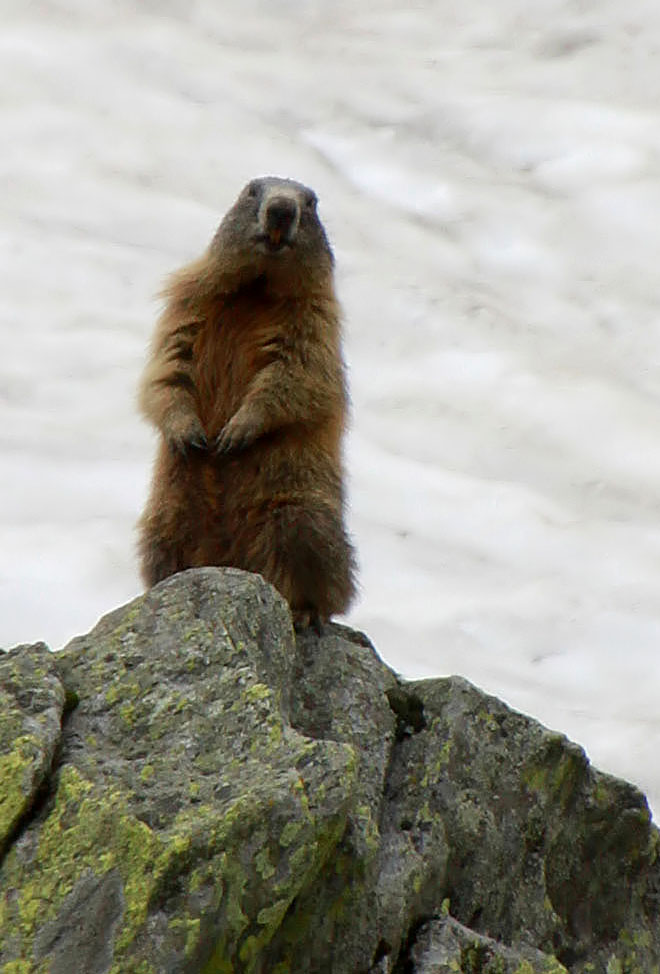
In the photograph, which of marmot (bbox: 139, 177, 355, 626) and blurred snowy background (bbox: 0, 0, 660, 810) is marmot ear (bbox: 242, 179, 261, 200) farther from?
blurred snowy background (bbox: 0, 0, 660, 810)

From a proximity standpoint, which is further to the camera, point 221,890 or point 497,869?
point 497,869

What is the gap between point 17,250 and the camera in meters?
29.8

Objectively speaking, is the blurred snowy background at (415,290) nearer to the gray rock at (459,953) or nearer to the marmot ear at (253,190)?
the marmot ear at (253,190)

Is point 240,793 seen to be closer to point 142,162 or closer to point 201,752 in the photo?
point 201,752

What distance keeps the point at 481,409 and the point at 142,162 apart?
8.75m

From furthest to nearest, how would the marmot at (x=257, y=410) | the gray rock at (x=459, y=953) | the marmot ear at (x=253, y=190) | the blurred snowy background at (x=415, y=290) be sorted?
the blurred snowy background at (x=415, y=290) → the marmot ear at (x=253, y=190) → the marmot at (x=257, y=410) → the gray rock at (x=459, y=953)

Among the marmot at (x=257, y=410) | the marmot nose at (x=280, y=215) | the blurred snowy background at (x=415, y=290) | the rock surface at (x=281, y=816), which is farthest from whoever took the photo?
the blurred snowy background at (x=415, y=290)

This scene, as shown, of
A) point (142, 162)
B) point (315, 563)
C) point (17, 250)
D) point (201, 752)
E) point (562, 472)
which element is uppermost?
point (142, 162)

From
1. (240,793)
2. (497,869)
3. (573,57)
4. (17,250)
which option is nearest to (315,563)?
(497,869)

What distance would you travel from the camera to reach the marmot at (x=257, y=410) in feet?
32.7

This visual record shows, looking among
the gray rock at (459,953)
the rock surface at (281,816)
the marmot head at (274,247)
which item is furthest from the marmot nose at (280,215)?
the gray rock at (459,953)

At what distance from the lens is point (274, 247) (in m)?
11.0

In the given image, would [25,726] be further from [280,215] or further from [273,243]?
[280,215]

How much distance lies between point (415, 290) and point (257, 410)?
2012 cm
